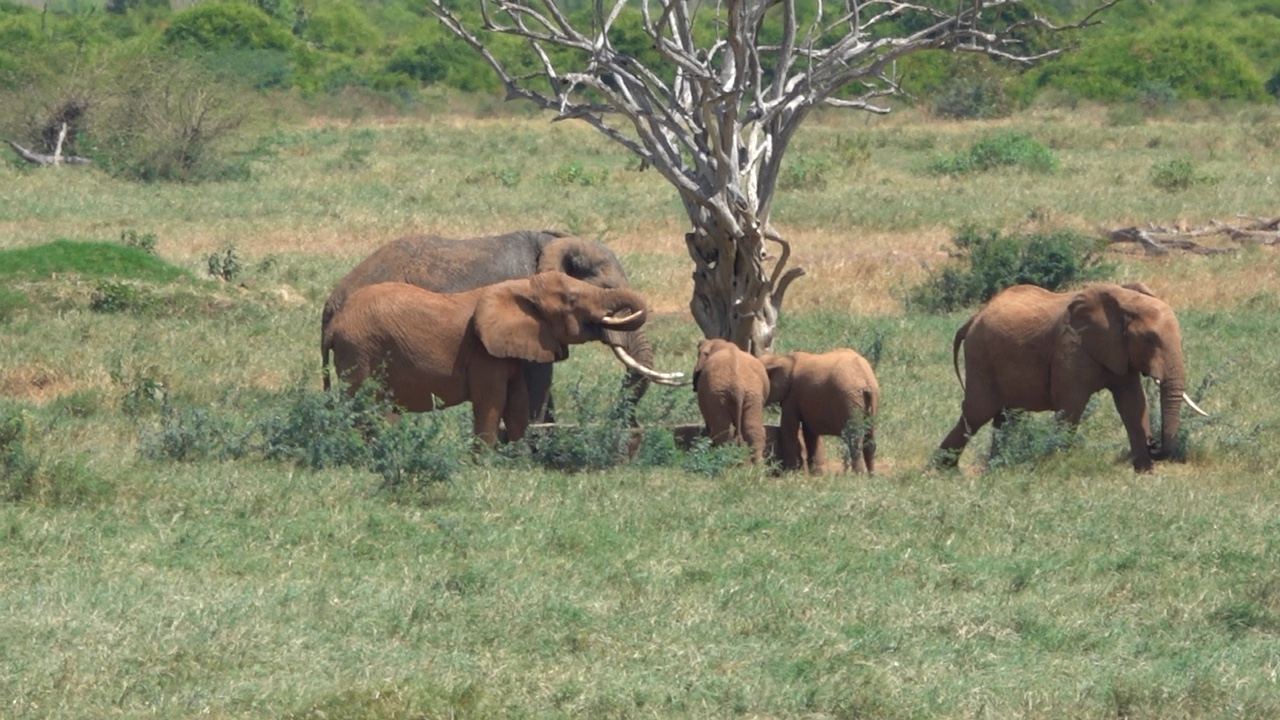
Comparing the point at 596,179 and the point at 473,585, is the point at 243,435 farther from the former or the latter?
the point at 596,179

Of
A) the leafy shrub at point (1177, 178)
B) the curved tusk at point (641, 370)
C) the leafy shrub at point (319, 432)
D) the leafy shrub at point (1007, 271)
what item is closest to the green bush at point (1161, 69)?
the leafy shrub at point (1177, 178)

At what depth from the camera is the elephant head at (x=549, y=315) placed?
10.6 meters

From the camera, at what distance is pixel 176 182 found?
90.8ft

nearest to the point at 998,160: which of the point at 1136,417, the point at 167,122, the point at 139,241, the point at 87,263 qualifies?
the point at 167,122

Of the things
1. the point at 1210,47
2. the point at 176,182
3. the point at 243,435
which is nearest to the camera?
the point at 243,435

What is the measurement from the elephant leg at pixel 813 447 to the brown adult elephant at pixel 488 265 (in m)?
1.21

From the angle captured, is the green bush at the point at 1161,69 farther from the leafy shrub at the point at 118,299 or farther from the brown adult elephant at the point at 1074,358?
the brown adult elephant at the point at 1074,358

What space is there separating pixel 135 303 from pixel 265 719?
1049cm

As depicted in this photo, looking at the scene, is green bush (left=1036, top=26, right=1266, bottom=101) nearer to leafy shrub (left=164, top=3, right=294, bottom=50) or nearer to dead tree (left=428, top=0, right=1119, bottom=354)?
leafy shrub (left=164, top=3, right=294, bottom=50)

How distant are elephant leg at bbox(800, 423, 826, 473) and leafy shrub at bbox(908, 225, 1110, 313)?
21.0ft

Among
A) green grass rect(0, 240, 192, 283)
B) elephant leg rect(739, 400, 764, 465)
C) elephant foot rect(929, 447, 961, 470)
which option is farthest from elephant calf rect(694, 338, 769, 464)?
green grass rect(0, 240, 192, 283)

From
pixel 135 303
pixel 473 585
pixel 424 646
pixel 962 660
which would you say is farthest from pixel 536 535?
pixel 135 303

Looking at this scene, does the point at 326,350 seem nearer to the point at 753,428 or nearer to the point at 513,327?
the point at 513,327

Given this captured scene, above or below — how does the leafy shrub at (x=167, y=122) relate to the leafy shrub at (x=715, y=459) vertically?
below
